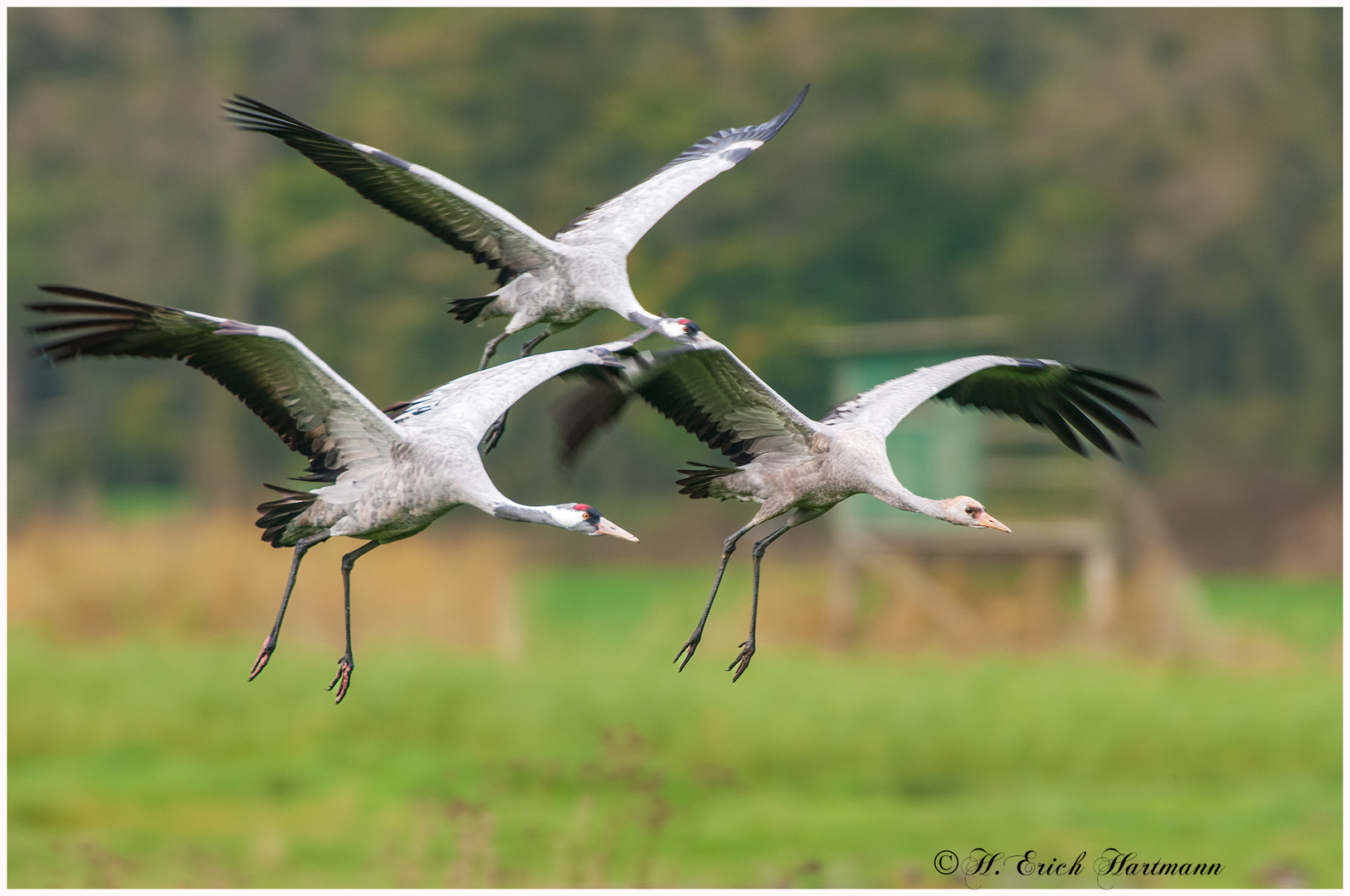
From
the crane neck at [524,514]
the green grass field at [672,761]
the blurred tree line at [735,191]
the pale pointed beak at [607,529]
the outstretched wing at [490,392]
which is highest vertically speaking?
the blurred tree line at [735,191]

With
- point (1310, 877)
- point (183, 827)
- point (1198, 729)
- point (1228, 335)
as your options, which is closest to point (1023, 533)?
point (1198, 729)

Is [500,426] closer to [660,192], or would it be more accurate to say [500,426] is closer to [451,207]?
[451,207]

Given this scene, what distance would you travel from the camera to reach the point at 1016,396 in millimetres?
8375

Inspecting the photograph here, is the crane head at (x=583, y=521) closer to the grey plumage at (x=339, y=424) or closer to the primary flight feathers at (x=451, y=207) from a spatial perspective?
the grey plumage at (x=339, y=424)

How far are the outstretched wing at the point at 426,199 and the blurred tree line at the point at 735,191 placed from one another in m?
26.7

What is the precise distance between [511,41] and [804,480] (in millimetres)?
31558

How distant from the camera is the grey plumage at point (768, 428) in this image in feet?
22.3

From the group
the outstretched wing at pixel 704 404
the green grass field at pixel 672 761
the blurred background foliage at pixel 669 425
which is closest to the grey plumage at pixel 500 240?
the outstretched wing at pixel 704 404

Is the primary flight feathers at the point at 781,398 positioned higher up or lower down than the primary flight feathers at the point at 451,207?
lower down

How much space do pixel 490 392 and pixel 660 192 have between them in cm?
217

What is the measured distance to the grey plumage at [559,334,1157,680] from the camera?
22.3ft

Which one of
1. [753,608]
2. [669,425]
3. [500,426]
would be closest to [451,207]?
[500,426]

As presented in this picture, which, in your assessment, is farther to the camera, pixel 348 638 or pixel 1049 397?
pixel 1049 397

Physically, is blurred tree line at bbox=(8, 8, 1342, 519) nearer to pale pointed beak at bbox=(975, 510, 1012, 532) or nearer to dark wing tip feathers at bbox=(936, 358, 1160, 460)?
dark wing tip feathers at bbox=(936, 358, 1160, 460)
